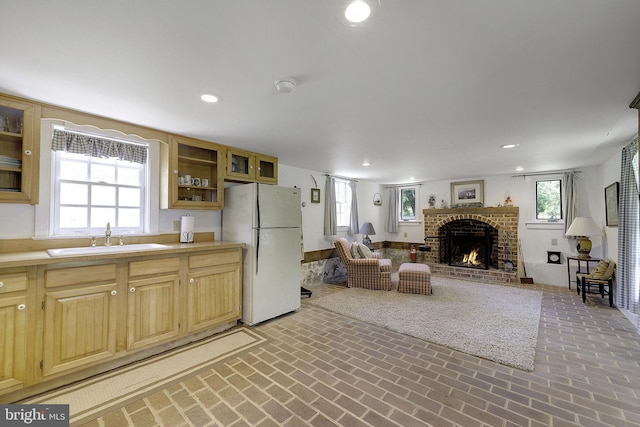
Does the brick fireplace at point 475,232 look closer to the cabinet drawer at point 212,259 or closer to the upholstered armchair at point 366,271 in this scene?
the upholstered armchair at point 366,271

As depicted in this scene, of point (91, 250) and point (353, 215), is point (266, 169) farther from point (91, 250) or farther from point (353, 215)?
point (353, 215)

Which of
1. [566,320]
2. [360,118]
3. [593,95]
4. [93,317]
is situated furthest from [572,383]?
[93,317]

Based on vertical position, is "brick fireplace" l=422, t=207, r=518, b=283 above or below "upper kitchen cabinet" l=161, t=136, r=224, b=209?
below

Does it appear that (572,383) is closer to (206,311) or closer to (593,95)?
(593,95)

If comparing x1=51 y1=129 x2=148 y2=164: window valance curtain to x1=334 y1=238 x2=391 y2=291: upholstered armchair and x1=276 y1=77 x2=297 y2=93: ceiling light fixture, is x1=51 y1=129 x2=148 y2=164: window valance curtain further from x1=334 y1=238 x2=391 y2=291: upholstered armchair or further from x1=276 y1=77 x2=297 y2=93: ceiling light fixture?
x1=334 y1=238 x2=391 y2=291: upholstered armchair

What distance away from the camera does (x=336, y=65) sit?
1.68 metres

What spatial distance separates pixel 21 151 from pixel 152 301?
171cm

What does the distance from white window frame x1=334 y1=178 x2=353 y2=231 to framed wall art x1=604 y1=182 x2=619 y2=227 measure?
4.33 meters

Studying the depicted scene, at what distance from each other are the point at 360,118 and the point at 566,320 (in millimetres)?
3693

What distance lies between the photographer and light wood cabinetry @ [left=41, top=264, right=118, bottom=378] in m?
1.99

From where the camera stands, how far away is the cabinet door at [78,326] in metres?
1.99

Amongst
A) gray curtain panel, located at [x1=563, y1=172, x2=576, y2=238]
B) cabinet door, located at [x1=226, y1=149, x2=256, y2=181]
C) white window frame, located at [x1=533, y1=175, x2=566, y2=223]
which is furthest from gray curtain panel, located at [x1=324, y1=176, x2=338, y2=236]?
gray curtain panel, located at [x1=563, y1=172, x2=576, y2=238]

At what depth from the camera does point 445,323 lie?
3.27 m

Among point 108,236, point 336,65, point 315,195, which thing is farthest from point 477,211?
point 108,236
